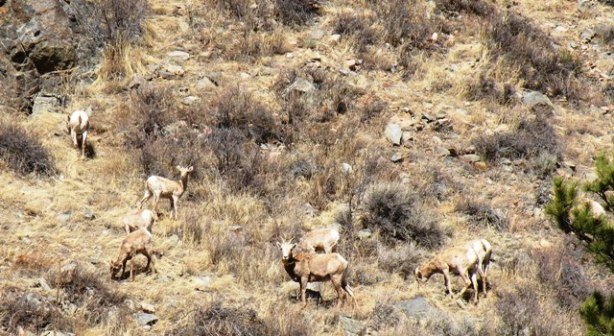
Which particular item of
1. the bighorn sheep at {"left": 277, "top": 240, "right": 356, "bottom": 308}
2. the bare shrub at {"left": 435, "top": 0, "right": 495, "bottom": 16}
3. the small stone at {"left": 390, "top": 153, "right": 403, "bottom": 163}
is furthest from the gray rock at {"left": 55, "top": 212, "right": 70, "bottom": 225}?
the bare shrub at {"left": 435, "top": 0, "right": 495, "bottom": 16}

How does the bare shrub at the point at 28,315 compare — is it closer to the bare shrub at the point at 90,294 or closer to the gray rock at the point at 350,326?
the bare shrub at the point at 90,294

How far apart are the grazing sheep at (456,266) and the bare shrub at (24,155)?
20.6ft

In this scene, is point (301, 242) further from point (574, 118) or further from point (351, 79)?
point (574, 118)

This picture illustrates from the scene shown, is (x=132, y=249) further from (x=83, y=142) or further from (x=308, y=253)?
(x=83, y=142)

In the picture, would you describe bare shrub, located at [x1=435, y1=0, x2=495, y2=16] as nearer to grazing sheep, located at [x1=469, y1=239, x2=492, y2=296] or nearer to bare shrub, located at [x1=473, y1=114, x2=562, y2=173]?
bare shrub, located at [x1=473, y1=114, x2=562, y2=173]

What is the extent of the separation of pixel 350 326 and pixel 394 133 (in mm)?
6567

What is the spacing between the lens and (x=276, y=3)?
17.4m

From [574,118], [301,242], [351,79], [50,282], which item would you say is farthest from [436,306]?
[574,118]

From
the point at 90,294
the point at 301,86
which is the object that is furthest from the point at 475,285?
the point at 301,86

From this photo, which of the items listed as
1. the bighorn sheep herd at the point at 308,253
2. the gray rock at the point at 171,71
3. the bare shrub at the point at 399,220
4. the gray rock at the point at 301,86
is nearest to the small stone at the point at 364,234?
the bare shrub at the point at 399,220

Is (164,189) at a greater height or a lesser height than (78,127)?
lesser

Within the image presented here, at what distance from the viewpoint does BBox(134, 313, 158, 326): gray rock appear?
7.55 metres

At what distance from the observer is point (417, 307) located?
8914 mm

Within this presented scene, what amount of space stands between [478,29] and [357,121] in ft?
20.5
